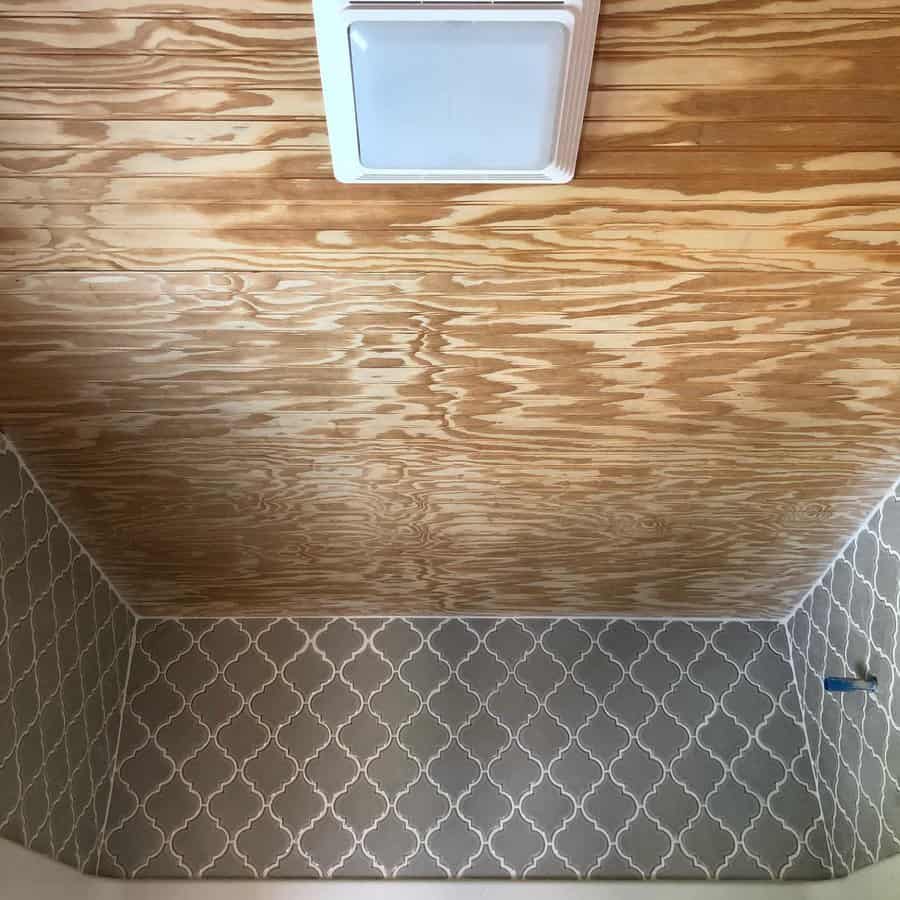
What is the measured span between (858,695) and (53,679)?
A: 175cm

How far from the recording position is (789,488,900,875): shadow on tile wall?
1780mm

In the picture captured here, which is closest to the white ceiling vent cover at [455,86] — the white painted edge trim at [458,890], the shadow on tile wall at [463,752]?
the shadow on tile wall at [463,752]

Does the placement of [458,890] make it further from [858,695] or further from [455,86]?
[455,86]

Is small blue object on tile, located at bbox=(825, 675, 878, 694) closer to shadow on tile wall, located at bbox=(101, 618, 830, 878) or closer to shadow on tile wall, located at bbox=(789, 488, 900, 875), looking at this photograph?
shadow on tile wall, located at bbox=(789, 488, 900, 875)

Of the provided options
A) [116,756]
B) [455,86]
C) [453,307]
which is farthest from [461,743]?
[455,86]

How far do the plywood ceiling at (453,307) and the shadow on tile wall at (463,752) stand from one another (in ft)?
1.11

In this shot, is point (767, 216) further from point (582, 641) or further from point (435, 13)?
point (582, 641)

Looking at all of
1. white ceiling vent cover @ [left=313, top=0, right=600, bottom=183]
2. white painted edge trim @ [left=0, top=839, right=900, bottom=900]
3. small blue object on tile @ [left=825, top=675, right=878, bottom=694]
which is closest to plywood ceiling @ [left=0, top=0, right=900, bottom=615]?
white ceiling vent cover @ [left=313, top=0, right=600, bottom=183]

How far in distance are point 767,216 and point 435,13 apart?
0.51 metres

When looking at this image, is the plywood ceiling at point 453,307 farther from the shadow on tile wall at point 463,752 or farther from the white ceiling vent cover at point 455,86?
the shadow on tile wall at point 463,752

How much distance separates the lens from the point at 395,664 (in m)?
2.28

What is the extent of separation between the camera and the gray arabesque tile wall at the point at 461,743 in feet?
6.50

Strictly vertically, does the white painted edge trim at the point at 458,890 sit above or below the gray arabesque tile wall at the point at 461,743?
below

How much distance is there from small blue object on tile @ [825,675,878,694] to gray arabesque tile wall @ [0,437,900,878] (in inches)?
1.1
